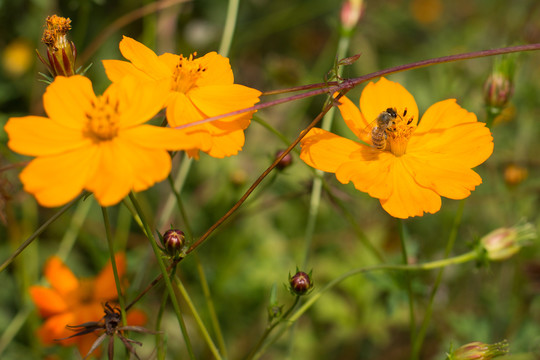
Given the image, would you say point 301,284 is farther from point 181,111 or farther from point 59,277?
point 59,277

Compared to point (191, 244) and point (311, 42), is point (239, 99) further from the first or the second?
point (311, 42)

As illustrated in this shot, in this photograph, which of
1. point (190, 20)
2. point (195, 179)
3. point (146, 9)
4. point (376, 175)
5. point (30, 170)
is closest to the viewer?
point (30, 170)

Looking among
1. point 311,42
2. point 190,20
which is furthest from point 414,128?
point 311,42

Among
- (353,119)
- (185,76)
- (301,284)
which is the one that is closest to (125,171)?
(185,76)

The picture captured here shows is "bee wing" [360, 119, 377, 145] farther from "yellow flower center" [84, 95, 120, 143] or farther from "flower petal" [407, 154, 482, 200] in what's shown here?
"yellow flower center" [84, 95, 120, 143]

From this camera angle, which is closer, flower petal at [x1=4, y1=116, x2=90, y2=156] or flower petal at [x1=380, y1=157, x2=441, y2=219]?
flower petal at [x1=4, y1=116, x2=90, y2=156]

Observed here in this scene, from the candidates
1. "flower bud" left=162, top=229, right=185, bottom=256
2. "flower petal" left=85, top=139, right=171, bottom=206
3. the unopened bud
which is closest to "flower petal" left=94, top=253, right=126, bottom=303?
"flower bud" left=162, top=229, right=185, bottom=256
